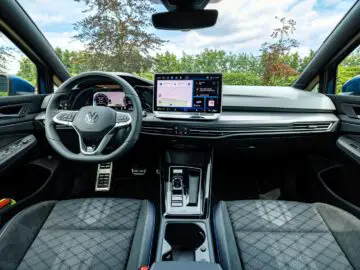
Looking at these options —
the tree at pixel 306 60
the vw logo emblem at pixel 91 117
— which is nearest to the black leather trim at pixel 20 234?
the vw logo emblem at pixel 91 117

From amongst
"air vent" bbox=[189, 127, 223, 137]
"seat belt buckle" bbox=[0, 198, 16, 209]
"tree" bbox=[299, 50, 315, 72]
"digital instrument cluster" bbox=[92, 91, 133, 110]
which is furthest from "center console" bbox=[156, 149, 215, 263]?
"tree" bbox=[299, 50, 315, 72]

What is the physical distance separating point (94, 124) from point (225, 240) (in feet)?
3.09

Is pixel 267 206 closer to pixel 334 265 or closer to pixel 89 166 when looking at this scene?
pixel 334 265

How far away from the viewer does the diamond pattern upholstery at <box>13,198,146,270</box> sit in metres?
1.31

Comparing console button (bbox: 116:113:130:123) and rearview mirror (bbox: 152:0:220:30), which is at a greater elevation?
rearview mirror (bbox: 152:0:220:30)

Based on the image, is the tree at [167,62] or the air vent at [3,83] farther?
the tree at [167,62]

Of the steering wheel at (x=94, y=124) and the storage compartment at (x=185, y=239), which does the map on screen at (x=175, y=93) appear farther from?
the storage compartment at (x=185, y=239)

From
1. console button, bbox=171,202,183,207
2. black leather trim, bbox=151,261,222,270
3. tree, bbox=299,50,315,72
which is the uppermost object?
tree, bbox=299,50,315,72

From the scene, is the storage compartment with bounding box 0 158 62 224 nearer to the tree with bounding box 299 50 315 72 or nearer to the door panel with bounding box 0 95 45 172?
the door panel with bounding box 0 95 45 172

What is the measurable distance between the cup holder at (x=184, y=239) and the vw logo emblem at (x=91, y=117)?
83cm

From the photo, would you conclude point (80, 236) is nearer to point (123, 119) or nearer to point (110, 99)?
point (123, 119)

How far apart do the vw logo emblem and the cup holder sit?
0.83m

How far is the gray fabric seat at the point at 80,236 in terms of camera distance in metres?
1.31

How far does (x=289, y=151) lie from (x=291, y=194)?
438 millimetres
